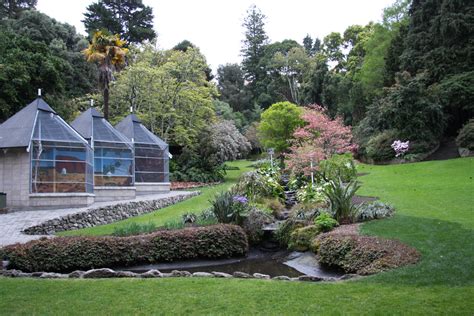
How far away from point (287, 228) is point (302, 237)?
90cm

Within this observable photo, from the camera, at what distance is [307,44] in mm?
68688

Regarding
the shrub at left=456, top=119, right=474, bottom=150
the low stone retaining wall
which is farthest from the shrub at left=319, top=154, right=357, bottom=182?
the shrub at left=456, top=119, right=474, bottom=150

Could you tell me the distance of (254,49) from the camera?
212ft

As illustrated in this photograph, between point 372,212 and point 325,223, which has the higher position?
point 372,212

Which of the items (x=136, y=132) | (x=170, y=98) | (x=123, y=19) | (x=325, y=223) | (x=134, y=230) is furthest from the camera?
(x=123, y=19)

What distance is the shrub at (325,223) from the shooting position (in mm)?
11250

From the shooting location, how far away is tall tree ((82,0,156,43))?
46.5 meters

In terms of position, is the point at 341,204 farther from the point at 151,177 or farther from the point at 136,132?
the point at 136,132

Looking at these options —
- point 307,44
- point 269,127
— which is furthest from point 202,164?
point 307,44

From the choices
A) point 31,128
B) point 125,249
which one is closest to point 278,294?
point 125,249

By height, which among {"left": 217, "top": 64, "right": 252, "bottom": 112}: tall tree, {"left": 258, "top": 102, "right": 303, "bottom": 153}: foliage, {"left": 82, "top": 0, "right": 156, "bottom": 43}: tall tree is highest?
{"left": 82, "top": 0, "right": 156, "bottom": 43}: tall tree

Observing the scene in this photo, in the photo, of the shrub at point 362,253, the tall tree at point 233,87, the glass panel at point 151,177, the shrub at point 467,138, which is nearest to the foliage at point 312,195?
the shrub at point 362,253

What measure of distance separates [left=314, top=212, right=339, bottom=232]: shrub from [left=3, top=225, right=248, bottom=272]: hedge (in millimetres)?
1997

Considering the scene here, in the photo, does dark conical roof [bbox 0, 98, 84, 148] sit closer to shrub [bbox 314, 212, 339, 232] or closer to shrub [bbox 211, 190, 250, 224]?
shrub [bbox 211, 190, 250, 224]
